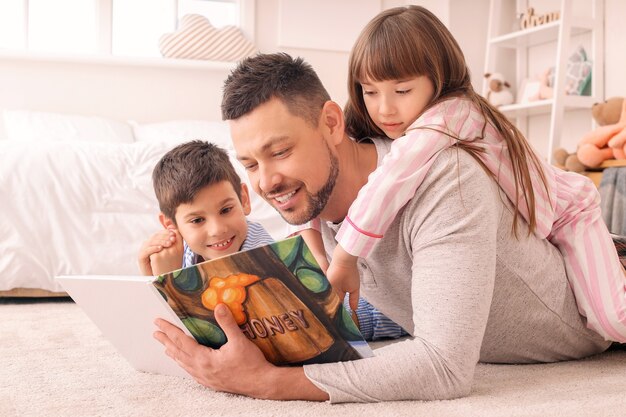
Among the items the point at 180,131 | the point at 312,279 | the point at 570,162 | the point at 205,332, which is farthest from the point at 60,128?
the point at 312,279

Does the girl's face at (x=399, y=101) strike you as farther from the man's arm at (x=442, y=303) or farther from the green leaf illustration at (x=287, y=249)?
the green leaf illustration at (x=287, y=249)

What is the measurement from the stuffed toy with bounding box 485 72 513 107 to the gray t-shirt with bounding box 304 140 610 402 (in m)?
3.11

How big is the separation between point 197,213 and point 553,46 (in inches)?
126

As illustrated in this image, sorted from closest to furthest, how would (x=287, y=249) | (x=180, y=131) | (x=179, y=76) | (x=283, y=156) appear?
(x=287, y=249) → (x=283, y=156) → (x=180, y=131) → (x=179, y=76)

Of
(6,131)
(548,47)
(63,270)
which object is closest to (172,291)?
(63,270)

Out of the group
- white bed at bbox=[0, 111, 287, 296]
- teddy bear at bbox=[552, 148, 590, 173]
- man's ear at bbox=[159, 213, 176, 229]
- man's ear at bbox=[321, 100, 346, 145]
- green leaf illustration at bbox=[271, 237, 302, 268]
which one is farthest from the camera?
teddy bear at bbox=[552, 148, 590, 173]

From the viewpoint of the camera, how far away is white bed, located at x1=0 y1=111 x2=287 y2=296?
94.4 inches

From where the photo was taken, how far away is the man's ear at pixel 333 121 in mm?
1280

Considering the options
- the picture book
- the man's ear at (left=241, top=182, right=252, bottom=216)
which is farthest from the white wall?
the picture book

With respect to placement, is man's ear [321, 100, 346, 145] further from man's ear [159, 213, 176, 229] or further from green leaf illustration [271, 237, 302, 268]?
man's ear [159, 213, 176, 229]

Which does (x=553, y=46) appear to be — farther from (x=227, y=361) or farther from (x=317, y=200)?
(x=227, y=361)


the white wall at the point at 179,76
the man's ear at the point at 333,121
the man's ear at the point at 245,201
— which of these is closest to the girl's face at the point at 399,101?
the man's ear at the point at 333,121

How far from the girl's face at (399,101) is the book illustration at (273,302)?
45cm

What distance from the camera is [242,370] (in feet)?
3.53
